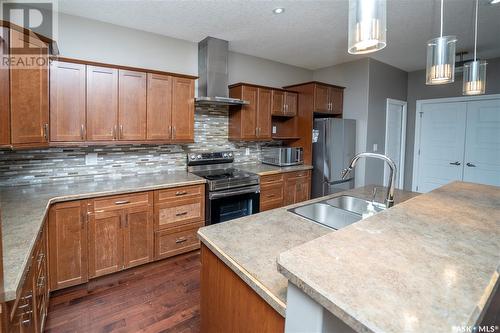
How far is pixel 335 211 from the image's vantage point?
196 centimetres

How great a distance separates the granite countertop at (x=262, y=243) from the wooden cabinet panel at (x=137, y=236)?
1431 mm

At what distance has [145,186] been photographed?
A: 2654 millimetres

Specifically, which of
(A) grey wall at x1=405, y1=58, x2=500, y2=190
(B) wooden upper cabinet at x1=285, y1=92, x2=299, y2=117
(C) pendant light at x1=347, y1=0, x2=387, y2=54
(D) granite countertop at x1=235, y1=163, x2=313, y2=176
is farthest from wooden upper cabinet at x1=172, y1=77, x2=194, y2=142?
(A) grey wall at x1=405, y1=58, x2=500, y2=190

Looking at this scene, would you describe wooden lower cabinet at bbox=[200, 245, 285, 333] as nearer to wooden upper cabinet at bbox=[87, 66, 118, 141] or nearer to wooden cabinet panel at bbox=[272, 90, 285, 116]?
wooden upper cabinet at bbox=[87, 66, 118, 141]

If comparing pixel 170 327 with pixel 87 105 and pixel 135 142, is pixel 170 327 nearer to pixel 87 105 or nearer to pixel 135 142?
pixel 135 142

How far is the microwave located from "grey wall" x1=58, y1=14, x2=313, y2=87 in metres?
1.28

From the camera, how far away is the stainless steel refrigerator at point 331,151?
159 inches

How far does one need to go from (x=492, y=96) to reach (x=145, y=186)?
5.40 meters

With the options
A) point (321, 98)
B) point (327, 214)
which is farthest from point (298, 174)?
point (327, 214)

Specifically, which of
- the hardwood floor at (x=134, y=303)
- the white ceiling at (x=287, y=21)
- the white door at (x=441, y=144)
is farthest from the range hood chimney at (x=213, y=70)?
the white door at (x=441, y=144)

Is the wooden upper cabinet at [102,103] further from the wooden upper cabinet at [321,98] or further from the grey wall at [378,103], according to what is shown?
the grey wall at [378,103]

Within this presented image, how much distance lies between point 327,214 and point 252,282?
1.17m

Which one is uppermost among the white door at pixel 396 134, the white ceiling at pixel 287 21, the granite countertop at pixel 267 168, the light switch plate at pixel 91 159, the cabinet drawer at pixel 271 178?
the white ceiling at pixel 287 21

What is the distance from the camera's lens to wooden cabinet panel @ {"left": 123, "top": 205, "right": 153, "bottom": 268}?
2598 mm
